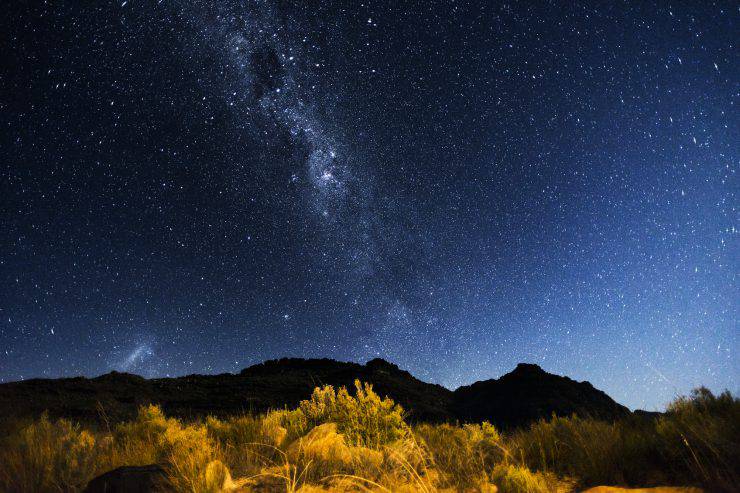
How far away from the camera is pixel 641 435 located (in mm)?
5230

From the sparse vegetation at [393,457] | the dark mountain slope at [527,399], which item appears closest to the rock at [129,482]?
the sparse vegetation at [393,457]

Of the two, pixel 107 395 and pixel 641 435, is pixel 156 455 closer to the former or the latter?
pixel 641 435

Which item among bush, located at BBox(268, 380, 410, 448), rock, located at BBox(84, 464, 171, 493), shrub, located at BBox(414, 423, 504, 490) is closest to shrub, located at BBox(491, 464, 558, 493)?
shrub, located at BBox(414, 423, 504, 490)

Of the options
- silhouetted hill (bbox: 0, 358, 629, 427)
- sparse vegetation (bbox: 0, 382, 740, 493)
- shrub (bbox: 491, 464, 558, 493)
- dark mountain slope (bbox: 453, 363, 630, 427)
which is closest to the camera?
sparse vegetation (bbox: 0, 382, 740, 493)

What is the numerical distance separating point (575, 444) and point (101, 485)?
5401mm

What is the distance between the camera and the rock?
151 inches

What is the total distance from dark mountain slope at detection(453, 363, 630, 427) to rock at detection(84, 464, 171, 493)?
22225 mm

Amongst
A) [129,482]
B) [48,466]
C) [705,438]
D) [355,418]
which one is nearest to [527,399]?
[355,418]

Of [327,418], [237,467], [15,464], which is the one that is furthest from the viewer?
[327,418]

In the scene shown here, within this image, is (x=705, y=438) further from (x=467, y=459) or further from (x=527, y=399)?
(x=527, y=399)

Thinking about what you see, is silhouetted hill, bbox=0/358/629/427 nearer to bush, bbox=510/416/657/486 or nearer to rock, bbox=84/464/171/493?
rock, bbox=84/464/171/493

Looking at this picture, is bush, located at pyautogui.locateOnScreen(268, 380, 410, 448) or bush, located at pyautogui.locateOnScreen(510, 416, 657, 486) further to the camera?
bush, located at pyautogui.locateOnScreen(268, 380, 410, 448)

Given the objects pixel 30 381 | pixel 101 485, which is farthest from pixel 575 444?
pixel 30 381

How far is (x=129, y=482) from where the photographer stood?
12.8 feet
